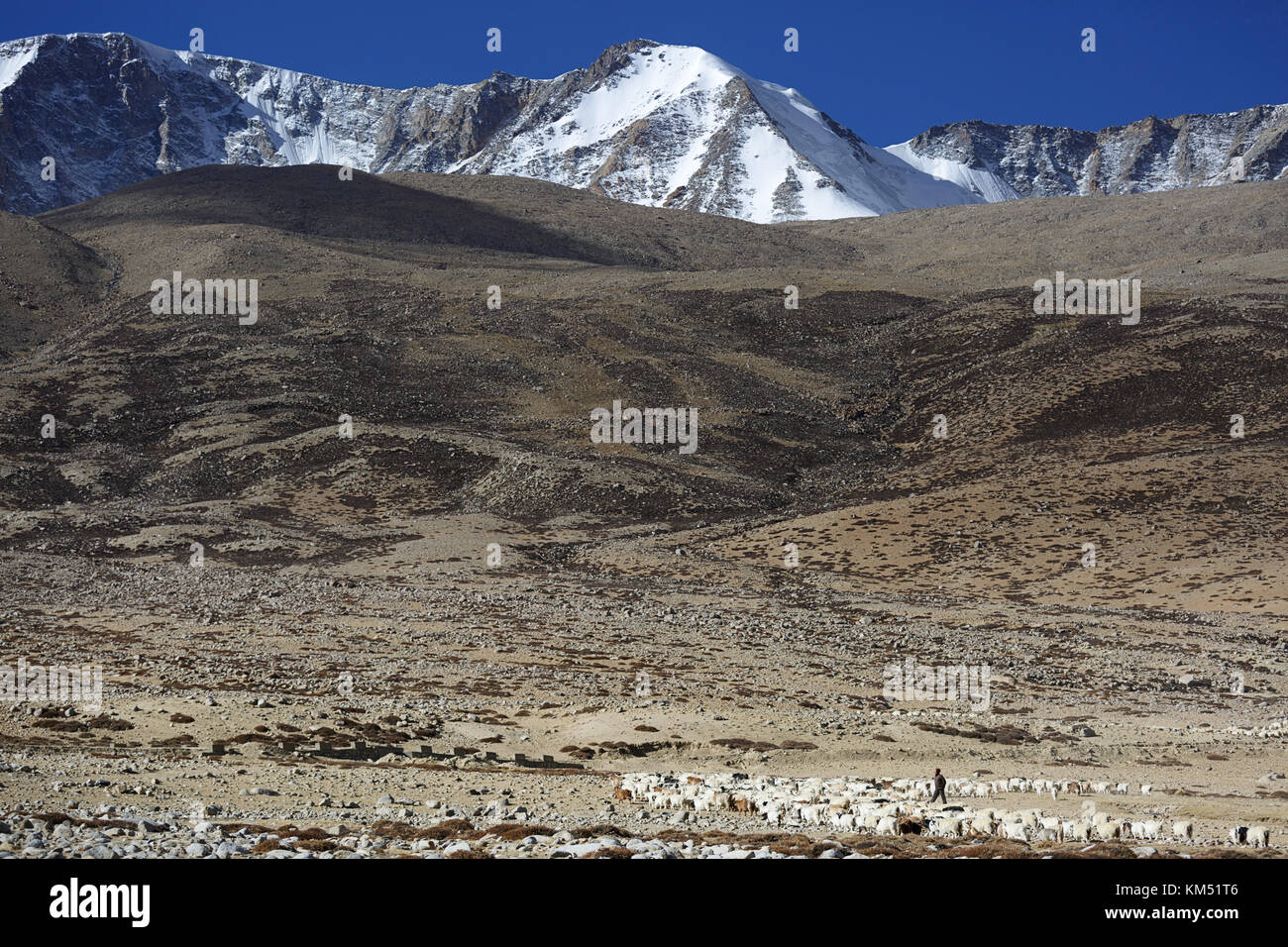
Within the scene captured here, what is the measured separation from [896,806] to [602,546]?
40.7m

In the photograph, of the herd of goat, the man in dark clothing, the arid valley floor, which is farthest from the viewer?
the arid valley floor

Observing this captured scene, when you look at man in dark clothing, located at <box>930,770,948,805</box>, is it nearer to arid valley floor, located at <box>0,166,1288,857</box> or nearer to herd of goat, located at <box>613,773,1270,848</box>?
herd of goat, located at <box>613,773,1270,848</box>

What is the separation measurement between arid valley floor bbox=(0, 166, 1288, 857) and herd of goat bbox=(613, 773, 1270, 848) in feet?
1.33

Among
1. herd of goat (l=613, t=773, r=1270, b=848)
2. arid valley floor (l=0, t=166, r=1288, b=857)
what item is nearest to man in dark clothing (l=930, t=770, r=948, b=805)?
herd of goat (l=613, t=773, r=1270, b=848)

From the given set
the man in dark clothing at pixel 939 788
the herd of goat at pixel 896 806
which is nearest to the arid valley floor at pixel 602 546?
the herd of goat at pixel 896 806

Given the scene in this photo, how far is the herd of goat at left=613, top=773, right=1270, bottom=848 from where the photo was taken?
525 inches

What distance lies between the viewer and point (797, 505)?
63.4 metres

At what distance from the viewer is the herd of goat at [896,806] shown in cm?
1333

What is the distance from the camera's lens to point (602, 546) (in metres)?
55.3

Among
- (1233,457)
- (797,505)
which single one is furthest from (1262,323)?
(797,505)

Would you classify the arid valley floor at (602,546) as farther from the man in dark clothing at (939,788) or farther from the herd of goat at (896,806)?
the man in dark clothing at (939,788)
